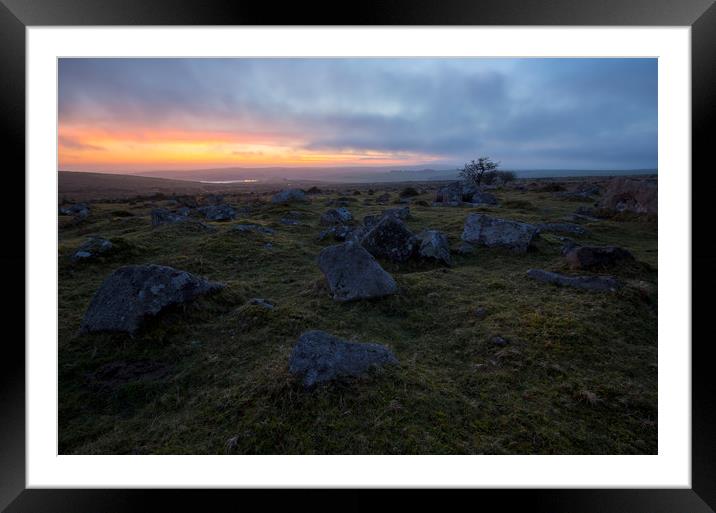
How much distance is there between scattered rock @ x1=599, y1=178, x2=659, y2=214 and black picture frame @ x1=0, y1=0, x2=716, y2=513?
67.5 ft

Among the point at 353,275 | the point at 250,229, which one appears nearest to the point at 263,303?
the point at 353,275

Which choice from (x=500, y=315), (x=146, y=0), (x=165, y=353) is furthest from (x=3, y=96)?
(x=500, y=315)

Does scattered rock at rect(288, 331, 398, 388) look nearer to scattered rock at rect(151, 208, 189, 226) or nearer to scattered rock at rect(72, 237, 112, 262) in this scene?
scattered rock at rect(72, 237, 112, 262)

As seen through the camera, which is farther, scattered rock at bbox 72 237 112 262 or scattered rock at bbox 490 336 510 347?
scattered rock at bbox 72 237 112 262

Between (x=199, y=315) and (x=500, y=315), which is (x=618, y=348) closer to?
(x=500, y=315)

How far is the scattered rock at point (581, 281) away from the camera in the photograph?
378 inches

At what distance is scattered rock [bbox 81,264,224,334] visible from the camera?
777 centimetres

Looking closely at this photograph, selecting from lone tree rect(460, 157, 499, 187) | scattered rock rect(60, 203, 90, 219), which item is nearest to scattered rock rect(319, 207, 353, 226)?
scattered rock rect(60, 203, 90, 219)

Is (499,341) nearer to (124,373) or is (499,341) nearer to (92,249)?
(124,373)

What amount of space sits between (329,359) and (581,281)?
8308mm

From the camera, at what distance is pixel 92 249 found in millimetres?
13867

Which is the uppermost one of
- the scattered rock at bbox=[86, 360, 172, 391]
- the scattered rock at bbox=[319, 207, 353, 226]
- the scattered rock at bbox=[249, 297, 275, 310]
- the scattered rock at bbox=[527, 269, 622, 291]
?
the scattered rock at bbox=[319, 207, 353, 226]

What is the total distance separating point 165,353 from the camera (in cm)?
724

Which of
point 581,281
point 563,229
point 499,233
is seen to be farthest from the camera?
point 563,229
